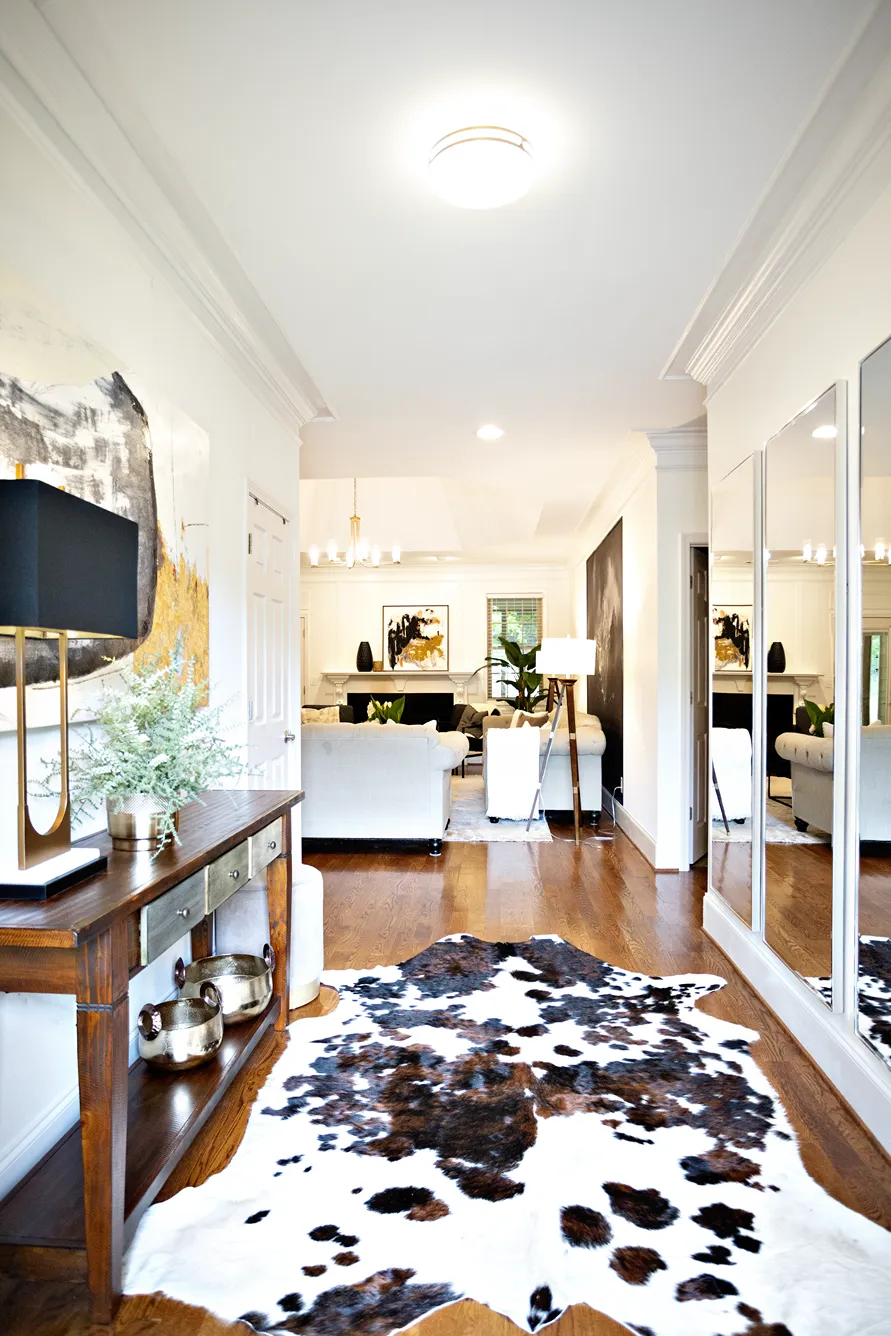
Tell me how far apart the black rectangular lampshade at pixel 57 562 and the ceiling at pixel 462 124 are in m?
1.14

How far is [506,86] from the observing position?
2000mm

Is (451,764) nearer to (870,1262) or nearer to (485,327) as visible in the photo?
(485,327)

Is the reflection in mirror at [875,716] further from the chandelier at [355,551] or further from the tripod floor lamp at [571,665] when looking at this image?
the chandelier at [355,551]

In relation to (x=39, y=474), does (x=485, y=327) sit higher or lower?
higher

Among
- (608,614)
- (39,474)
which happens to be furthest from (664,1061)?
(608,614)

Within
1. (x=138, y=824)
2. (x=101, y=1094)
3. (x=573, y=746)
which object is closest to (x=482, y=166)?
(x=138, y=824)

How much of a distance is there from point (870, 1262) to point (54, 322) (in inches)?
106

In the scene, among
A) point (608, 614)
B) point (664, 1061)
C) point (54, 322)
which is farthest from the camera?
point (608, 614)

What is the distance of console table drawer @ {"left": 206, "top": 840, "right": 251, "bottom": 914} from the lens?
198 cm

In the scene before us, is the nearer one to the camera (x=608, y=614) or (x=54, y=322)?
(x=54, y=322)

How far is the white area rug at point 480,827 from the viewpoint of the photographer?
5930mm

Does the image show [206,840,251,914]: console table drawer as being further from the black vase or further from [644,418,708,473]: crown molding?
the black vase

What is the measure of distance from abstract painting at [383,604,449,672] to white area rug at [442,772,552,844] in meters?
4.04

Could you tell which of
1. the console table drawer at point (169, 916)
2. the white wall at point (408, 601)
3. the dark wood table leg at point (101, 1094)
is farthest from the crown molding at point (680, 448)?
the white wall at point (408, 601)
